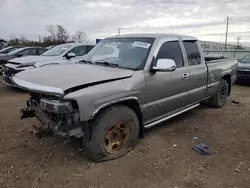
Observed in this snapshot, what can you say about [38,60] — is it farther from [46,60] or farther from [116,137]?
[116,137]

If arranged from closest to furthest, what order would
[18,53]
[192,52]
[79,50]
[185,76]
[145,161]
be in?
[145,161], [185,76], [192,52], [79,50], [18,53]

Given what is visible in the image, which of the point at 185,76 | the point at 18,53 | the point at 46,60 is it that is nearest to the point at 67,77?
the point at 185,76

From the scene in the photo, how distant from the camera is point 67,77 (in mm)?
3234

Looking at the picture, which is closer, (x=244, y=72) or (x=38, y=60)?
(x=38, y=60)

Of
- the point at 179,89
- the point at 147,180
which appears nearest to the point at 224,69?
the point at 179,89

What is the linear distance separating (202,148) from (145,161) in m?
1.02

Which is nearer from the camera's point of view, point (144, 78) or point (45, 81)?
point (45, 81)

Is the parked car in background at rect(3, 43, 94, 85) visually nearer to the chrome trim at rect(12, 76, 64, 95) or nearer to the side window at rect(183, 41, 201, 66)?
the side window at rect(183, 41, 201, 66)

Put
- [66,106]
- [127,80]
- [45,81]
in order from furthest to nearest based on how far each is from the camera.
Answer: [127,80], [45,81], [66,106]

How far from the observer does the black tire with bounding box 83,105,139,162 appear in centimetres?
328

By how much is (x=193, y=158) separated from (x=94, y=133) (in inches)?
62.1

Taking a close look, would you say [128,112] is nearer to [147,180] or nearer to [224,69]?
[147,180]

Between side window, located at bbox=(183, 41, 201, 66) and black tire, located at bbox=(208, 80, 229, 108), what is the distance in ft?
4.68

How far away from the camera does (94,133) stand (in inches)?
129
